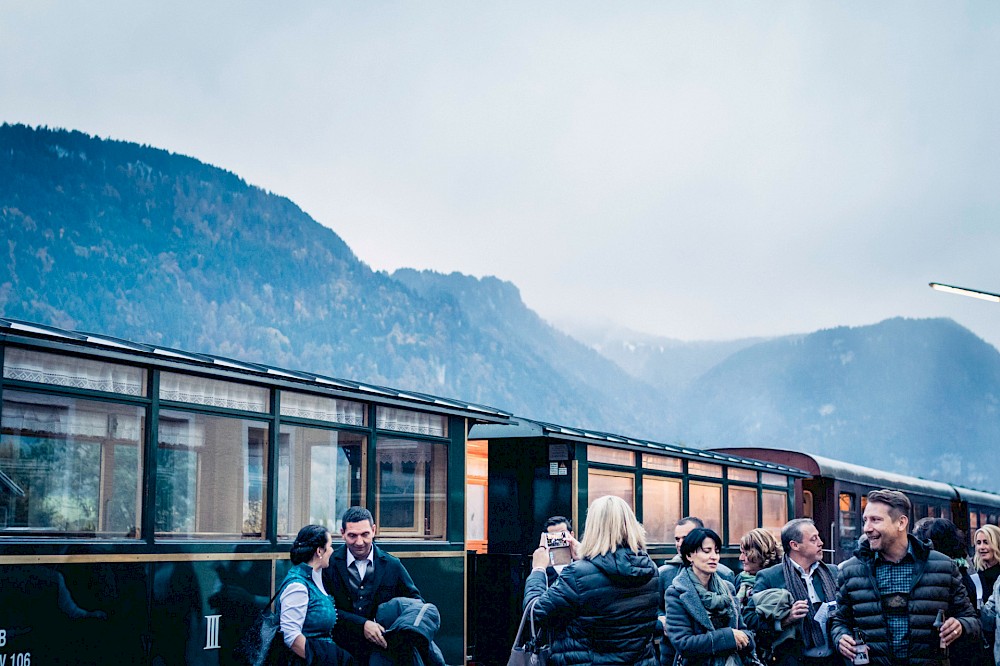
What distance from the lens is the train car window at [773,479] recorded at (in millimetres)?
17156

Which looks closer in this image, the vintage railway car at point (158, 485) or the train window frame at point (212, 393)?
the vintage railway car at point (158, 485)

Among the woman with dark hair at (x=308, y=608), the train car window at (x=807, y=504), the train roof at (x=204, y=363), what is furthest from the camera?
the train car window at (x=807, y=504)

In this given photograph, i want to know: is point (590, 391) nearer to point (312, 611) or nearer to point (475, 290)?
point (475, 290)

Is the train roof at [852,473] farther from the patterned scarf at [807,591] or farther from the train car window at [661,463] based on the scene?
the patterned scarf at [807,591]

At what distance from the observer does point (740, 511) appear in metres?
16.0

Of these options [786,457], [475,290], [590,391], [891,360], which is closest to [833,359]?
[891,360]

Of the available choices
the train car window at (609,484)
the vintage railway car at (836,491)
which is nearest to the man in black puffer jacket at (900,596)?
the train car window at (609,484)

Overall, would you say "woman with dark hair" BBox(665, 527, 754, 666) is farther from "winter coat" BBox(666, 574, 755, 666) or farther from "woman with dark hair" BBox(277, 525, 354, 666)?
"woman with dark hair" BBox(277, 525, 354, 666)

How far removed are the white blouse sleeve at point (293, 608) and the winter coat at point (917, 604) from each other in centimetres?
257

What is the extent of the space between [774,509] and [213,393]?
37.6ft

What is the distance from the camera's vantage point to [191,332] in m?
96.4

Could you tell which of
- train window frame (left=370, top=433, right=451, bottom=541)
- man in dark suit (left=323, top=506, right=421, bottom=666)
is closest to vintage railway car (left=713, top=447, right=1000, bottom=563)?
train window frame (left=370, top=433, right=451, bottom=541)

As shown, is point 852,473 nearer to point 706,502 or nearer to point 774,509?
point 774,509

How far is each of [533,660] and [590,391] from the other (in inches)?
5145
